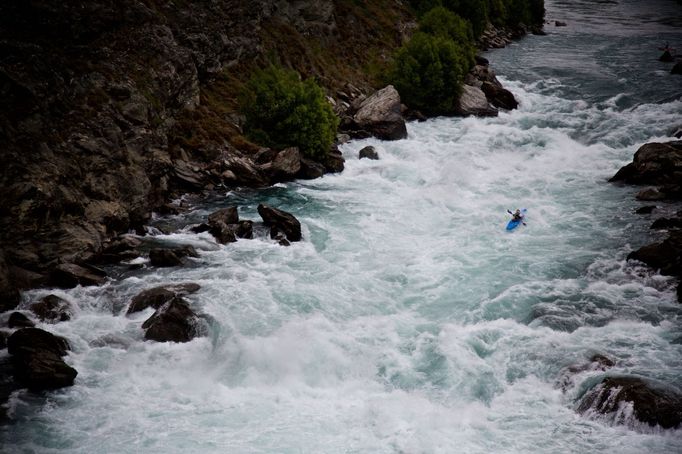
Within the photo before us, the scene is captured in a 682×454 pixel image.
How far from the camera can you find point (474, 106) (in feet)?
147

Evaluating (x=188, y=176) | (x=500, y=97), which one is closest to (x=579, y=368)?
(x=188, y=176)

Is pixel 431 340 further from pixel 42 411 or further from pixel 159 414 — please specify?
pixel 42 411

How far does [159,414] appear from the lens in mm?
15555

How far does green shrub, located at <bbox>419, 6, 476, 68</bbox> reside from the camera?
52.3 metres

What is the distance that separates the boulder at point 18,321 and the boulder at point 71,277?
2268 millimetres

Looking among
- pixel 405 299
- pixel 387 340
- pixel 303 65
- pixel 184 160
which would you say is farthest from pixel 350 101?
pixel 387 340

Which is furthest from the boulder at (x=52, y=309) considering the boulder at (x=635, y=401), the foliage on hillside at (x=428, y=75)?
the foliage on hillside at (x=428, y=75)

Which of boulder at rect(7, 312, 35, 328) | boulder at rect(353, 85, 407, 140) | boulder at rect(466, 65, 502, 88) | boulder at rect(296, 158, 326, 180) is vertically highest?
boulder at rect(466, 65, 502, 88)

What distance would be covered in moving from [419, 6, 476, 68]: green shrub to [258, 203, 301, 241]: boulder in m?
31.2

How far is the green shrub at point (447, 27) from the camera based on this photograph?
52.3m

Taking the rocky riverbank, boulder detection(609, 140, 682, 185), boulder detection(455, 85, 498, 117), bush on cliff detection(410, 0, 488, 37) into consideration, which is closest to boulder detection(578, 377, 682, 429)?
the rocky riverbank

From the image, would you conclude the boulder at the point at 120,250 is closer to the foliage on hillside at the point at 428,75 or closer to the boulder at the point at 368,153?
the boulder at the point at 368,153

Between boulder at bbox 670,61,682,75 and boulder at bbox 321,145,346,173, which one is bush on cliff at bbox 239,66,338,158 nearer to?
boulder at bbox 321,145,346,173

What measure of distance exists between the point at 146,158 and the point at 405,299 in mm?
13023
